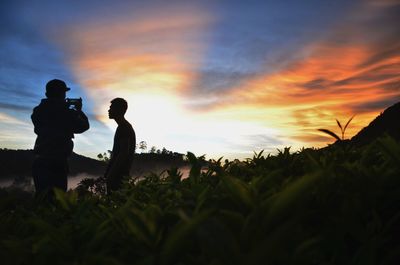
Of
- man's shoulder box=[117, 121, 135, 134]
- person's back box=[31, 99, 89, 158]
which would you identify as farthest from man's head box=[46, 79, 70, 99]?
man's shoulder box=[117, 121, 135, 134]

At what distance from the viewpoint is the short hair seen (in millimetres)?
7660

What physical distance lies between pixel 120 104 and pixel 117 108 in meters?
0.12

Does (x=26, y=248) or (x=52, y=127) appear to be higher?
(x=52, y=127)

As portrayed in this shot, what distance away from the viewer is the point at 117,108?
25.1ft

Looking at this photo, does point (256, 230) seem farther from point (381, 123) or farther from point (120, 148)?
point (381, 123)

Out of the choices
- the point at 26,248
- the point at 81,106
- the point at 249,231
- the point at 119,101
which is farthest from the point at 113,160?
the point at 249,231

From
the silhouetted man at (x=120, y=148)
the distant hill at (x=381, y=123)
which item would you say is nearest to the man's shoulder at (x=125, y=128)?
the silhouetted man at (x=120, y=148)

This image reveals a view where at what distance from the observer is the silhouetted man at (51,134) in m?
7.36

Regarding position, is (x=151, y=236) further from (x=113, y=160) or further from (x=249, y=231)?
(x=113, y=160)

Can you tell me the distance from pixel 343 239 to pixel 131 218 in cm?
71

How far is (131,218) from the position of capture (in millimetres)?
1222

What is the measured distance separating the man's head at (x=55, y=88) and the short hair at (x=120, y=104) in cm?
99

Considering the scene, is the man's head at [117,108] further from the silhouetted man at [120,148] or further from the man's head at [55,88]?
the man's head at [55,88]

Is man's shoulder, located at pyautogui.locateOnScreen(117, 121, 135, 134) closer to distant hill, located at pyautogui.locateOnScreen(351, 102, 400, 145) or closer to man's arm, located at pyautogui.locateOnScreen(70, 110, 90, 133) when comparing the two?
man's arm, located at pyautogui.locateOnScreen(70, 110, 90, 133)
